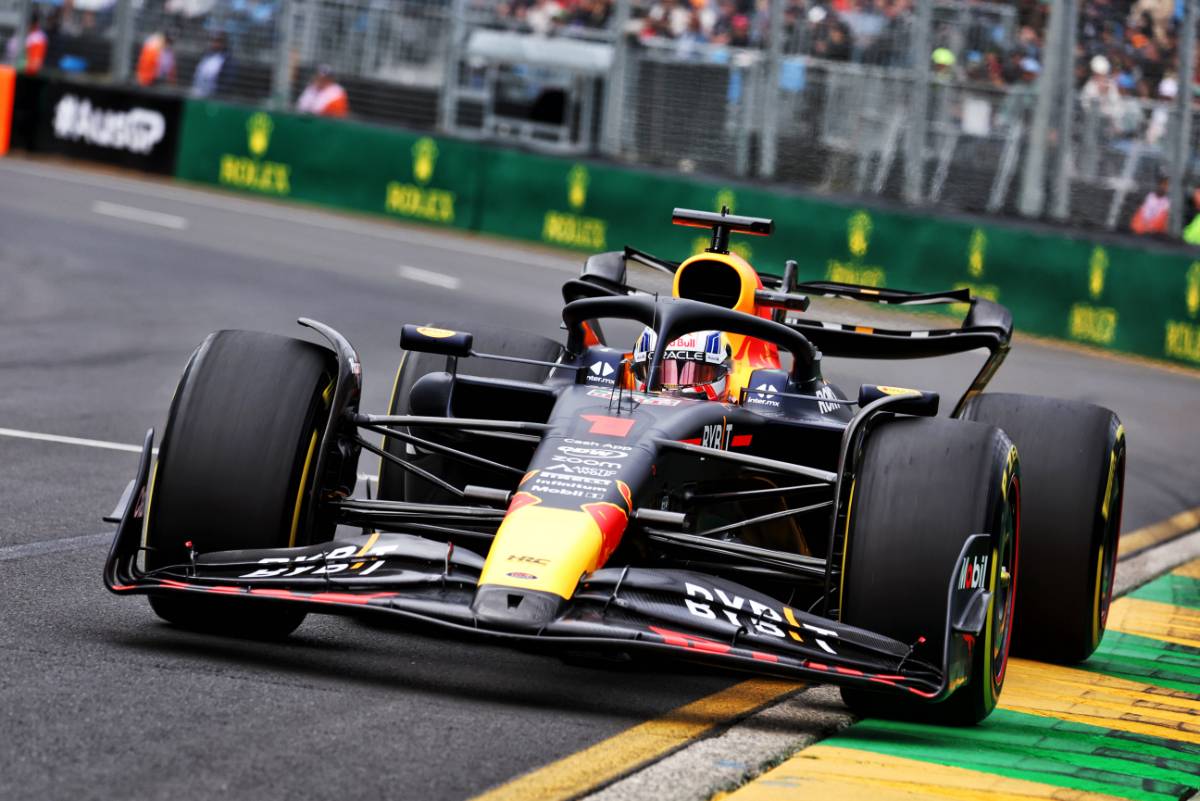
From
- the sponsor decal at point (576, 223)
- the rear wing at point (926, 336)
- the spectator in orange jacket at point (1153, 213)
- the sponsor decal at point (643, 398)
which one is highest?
the spectator in orange jacket at point (1153, 213)

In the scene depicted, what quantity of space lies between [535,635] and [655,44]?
719 inches

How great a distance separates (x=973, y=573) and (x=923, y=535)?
194mm

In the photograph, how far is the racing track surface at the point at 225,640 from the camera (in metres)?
4.70

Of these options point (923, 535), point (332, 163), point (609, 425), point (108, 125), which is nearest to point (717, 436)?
point (609, 425)

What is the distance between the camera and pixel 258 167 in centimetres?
2611

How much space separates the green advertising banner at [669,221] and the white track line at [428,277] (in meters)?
2.81

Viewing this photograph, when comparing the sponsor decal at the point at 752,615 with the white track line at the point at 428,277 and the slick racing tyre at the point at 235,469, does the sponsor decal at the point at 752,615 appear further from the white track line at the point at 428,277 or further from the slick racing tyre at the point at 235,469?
the white track line at the point at 428,277

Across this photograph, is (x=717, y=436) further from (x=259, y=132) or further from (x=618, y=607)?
(x=259, y=132)

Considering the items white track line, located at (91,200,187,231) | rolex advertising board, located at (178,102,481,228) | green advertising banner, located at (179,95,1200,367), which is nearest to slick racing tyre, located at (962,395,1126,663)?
green advertising banner, located at (179,95,1200,367)

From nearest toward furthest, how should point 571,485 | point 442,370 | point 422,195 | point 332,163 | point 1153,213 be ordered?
point 571,485
point 442,370
point 1153,213
point 422,195
point 332,163

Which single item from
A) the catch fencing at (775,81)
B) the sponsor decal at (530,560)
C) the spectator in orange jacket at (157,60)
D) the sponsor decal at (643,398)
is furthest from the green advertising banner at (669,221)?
the sponsor decal at (530,560)

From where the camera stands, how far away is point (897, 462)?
5.88 meters

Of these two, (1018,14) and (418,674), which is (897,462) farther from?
(1018,14)

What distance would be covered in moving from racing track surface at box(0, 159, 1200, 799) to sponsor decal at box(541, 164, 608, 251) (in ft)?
9.69
